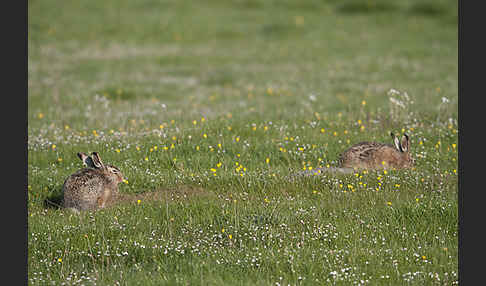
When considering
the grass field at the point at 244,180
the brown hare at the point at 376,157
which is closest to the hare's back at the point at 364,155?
the brown hare at the point at 376,157

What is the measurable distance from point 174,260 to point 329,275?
192cm

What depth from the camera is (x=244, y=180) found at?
8.46 m

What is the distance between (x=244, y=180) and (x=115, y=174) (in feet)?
6.86

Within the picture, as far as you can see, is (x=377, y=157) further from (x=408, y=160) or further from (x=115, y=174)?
(x=115, y=174)

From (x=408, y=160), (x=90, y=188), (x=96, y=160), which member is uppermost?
(x=96, y=160)

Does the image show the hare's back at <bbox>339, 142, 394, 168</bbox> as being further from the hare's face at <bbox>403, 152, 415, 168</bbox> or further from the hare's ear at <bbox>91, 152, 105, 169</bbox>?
the hare's ear at <bbox>91, 152, 105, 169</bbox>

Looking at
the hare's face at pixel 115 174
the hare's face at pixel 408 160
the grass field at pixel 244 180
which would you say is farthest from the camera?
the hare's face at pixel 408 160

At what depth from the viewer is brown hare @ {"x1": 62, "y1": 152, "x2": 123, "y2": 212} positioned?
313 inches

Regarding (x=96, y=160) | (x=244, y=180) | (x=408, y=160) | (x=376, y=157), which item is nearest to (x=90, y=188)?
(x=96, y=160)

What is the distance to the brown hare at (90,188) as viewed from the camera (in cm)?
794

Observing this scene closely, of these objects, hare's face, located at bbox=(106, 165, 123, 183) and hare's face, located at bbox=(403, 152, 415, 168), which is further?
hare's face, located at bbox=(403, 152, 415, 168)

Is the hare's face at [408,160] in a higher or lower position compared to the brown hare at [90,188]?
higher

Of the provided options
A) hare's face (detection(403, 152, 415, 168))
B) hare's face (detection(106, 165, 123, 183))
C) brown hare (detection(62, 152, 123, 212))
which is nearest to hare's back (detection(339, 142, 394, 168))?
hare's face (detection(403, 152, 415, 168))

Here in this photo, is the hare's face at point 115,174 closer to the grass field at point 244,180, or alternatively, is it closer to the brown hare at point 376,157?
the grass field at point 244,180
